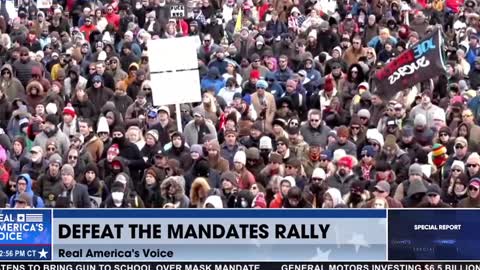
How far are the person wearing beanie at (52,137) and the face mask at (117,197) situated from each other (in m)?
3.51

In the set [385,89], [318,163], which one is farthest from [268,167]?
[385,89]

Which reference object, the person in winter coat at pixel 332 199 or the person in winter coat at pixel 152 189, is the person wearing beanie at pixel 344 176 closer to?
the person in winter coat at pixel 332 199

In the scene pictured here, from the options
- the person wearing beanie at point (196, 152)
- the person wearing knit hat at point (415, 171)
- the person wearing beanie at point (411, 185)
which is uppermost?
the person wearing beanie at point (196, 152)

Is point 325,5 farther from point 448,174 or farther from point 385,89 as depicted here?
point 448,174

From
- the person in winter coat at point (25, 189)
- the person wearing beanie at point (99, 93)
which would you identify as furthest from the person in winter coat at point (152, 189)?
the person wearing beanie at point (99, 93)

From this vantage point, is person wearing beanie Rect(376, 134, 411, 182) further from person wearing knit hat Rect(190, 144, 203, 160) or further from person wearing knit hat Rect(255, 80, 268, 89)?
person wearing knit hat Rect(255, 80, 268, 89)

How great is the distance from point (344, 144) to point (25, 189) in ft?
13.4

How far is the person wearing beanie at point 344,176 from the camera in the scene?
2283cm

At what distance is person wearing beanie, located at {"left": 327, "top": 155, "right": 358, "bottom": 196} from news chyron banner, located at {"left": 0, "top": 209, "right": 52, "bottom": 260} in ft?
11.8

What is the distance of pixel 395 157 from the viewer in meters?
24.4

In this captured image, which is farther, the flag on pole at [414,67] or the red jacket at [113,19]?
the red jacket at [113,19]

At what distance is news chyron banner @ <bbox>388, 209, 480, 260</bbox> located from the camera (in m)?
19.8

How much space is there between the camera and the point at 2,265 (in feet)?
66.5

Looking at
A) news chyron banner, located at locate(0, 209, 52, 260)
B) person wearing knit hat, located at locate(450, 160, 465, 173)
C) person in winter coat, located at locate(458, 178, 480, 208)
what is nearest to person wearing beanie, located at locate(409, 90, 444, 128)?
person wearing knit hat, located at locate(450, 160, 465, 173)
